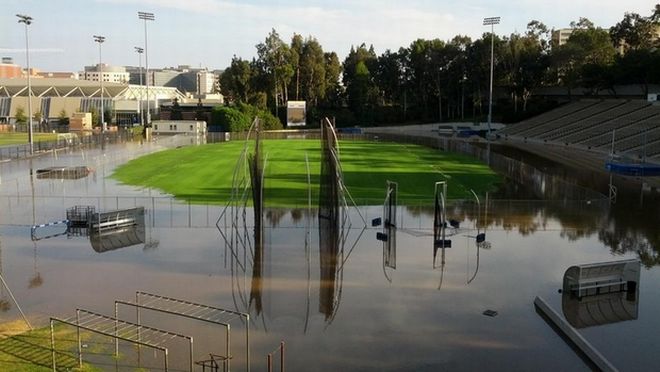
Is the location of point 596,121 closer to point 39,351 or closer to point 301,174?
point 301,174

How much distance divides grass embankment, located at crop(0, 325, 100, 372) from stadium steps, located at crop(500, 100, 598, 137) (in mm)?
85154

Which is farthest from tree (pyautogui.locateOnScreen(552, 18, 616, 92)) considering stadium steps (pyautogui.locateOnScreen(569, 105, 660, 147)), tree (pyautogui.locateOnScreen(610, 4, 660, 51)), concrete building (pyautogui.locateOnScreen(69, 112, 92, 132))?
concrete building (pyautogui.locateOnScreen(69, 112, 92, 132))

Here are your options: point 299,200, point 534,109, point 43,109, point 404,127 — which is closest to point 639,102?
point 534,109

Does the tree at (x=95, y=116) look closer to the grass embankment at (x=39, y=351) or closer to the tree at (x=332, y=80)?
the tree at (x=332, y=80)

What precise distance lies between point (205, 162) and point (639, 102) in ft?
195

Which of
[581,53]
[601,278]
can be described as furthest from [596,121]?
[601,278]

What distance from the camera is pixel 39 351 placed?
15430 mm

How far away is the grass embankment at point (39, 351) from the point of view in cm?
1453

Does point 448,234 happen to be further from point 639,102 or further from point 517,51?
point 517,51

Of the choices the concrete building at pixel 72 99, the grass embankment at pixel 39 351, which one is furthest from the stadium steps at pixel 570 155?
the concrete building at pixel 72 99

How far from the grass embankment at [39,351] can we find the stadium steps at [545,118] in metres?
85.2

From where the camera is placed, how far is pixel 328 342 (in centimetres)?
1627

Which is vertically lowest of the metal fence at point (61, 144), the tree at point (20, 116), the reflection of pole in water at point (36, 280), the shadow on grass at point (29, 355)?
the shadow on grass at point (29, 355)

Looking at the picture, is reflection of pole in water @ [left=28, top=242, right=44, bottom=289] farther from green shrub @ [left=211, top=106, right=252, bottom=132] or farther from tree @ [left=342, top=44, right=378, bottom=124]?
tree @ [left=342, top=44, right=378, bottom=124]
